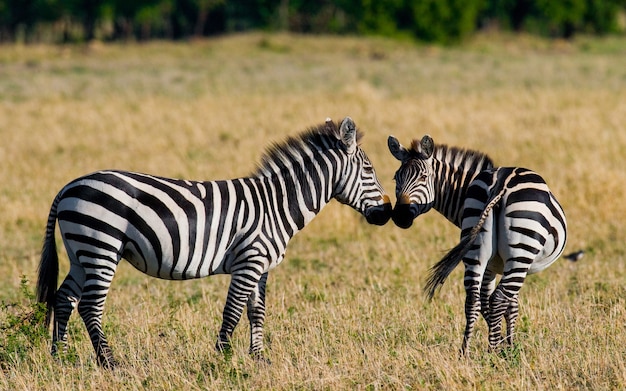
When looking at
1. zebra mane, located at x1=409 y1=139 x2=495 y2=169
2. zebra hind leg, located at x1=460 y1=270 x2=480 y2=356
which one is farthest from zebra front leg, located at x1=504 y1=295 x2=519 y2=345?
zebra mane, located at x1=409 y1=139 x2=495 y2=169

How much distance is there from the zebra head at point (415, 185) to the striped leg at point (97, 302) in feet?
7.72

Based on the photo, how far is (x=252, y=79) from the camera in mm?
33250

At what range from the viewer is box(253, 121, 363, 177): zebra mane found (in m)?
7.12

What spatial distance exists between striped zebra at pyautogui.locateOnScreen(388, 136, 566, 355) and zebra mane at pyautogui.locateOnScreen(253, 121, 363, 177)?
76 cm

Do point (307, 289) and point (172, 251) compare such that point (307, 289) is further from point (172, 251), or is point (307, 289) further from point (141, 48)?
point (141, 48)

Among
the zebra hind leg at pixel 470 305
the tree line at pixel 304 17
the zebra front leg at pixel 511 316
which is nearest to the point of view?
the zebra hind leg at pixel 470 305

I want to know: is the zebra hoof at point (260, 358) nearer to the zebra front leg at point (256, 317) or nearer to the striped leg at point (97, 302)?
the zebra front leg at point (256, 317)

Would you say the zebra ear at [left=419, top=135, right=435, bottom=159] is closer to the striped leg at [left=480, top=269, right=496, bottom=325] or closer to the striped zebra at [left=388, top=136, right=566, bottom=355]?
the striped zebra at [left=388, top=136, right=566, bottom=355]

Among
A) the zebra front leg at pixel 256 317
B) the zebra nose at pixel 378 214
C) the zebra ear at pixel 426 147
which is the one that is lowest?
the zebra front leg at pixel 256 317

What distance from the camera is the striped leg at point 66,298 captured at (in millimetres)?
6766

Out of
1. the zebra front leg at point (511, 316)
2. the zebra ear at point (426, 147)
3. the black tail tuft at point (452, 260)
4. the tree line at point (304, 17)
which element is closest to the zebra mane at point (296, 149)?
the zebra ear at point (426, 147)

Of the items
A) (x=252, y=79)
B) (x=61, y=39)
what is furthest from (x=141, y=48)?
(x=61, y=39)

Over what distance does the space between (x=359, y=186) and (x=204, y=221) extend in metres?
1.33

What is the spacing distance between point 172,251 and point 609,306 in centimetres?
435
